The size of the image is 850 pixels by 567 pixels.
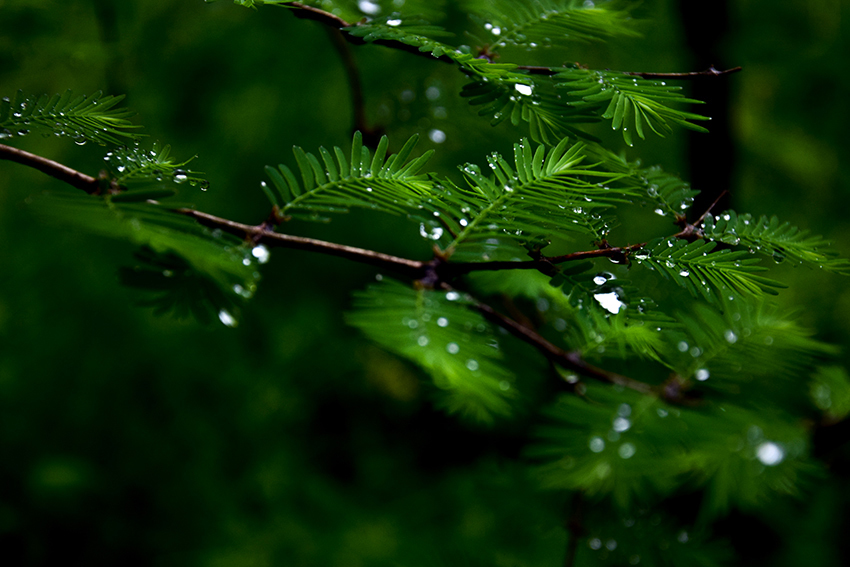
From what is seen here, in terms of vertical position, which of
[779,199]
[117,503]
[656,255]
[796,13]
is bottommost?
[117,503]

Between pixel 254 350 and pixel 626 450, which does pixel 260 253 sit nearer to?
pixel 626 450

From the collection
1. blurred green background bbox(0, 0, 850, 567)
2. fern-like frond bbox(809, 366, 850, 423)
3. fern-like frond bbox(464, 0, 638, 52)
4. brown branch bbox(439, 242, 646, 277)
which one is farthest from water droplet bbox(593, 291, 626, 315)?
blurred green background bbox(0, 0, 850, 567)

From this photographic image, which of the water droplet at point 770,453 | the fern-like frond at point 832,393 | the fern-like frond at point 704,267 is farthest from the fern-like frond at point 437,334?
the fern-like frond at point 832,393

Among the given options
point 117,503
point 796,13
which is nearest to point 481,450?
point 117,503

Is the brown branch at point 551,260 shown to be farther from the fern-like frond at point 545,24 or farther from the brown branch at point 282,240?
the fern-like frond at point 545,24

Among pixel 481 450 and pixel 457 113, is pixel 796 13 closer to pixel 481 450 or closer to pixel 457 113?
pixel 457 113
